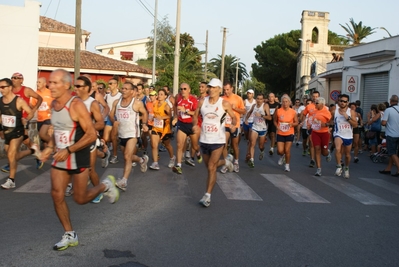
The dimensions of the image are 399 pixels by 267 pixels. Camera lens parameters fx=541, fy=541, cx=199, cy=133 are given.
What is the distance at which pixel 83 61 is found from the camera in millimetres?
49781

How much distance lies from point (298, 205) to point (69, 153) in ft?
14.4

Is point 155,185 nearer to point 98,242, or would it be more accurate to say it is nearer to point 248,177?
point 248,177

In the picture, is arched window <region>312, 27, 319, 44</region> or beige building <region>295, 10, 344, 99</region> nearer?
beige building <region>295, 10, 344, 99</region>

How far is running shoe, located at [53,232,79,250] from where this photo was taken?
5.54 metres

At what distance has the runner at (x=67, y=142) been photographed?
5.60 metres

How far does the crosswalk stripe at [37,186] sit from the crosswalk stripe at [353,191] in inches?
214

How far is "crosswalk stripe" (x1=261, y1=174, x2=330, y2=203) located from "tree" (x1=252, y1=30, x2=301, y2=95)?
53.8 meters

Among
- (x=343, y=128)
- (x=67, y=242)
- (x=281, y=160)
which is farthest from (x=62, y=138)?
(x=281, y=160)

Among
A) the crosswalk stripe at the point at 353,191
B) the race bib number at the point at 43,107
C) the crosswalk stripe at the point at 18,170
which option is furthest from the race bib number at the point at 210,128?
the race bib number at the point at 43,107

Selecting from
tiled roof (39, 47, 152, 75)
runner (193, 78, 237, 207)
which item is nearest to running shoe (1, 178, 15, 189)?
runner (193, 78, 237, 207)

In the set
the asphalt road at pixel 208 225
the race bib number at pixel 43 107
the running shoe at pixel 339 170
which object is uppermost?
the race bib number at pixel 43 107

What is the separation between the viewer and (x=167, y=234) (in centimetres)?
637

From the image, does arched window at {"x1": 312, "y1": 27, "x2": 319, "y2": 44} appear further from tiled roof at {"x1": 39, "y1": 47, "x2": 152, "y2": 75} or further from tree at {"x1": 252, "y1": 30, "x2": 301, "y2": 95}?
tiled roof at {"x1": 39, "y1": 47, "x2": 152, "y2": 75}

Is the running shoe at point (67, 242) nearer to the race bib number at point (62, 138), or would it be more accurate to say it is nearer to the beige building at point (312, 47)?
the race bib number at point (62, 138)
